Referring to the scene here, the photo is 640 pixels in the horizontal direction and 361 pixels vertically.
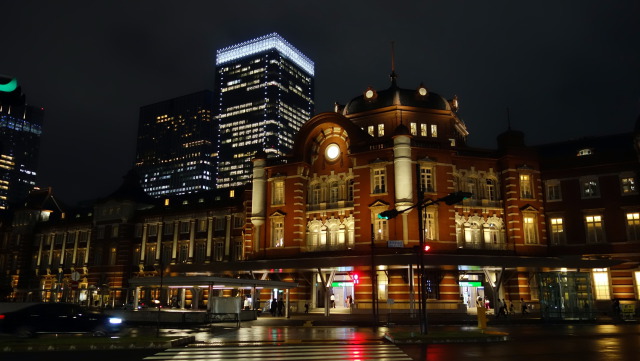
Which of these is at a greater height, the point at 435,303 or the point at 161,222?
the point at 161,222

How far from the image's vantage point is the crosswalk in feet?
54.3

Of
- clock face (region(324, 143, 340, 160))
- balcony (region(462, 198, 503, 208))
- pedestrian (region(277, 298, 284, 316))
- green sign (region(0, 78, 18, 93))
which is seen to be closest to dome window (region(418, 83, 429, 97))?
clock face (region(324, 143, 340, 160))

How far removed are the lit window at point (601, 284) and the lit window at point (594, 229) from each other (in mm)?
2362

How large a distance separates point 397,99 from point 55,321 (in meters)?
35.8

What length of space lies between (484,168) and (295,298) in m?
19.4

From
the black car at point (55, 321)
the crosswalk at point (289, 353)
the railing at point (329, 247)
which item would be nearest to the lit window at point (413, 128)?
the railing at point (329, 247)

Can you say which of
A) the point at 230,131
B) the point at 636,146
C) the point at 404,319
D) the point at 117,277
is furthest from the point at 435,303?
the point at 230,131

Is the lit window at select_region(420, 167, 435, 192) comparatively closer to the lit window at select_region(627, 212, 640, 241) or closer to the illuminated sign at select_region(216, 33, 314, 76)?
the lit window at select_region(627, 212, 640, 241)

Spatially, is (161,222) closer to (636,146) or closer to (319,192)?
(319,192)

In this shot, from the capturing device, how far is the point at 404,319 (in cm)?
3594

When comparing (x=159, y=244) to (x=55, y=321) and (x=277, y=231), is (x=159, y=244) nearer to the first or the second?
(x=277, y=231)

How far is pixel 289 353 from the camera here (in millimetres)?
17984

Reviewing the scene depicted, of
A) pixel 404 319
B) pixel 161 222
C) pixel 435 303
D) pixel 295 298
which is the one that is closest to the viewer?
pixel 404 319

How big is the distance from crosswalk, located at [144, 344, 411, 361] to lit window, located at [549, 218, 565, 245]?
97.2 feet
